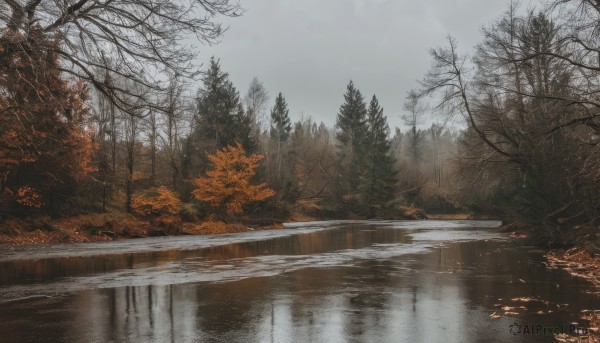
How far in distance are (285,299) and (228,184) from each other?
27.3m

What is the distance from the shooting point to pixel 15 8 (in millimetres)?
8875

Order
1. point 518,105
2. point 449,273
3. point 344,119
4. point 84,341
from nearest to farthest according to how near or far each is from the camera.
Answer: point 84,341, point 449,273, point 518,105, point 344,119

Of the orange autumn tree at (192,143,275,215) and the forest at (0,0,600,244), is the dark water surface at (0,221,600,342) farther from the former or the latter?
the orange autumn tree at (192,143,275,215)

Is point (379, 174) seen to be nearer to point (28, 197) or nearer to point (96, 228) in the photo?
point (96, 228)

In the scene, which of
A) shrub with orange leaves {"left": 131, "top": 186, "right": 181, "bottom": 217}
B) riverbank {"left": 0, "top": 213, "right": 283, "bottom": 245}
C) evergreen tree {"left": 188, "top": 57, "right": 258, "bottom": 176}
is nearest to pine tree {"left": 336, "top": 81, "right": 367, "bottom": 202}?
evergreen tree {"left": 188, "top": 57, "right": 258, "bottom": 176}

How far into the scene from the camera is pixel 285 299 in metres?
8.87

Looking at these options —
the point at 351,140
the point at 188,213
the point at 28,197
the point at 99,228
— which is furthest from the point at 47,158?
the point at 351,140

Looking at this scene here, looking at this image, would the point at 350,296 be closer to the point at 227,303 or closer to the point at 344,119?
the point at 227,303

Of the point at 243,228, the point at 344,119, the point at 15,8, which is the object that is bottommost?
the point at 243,228

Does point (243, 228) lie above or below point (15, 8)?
below

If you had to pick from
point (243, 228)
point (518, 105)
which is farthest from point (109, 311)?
point (243, 228)

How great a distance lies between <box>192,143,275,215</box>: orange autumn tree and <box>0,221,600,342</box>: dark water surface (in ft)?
62.2

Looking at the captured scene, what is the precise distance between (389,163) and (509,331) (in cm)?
6090

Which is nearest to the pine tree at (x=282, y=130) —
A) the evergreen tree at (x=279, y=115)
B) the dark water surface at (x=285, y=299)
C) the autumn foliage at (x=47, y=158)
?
the evergreen tree at (x=279, y=115)
